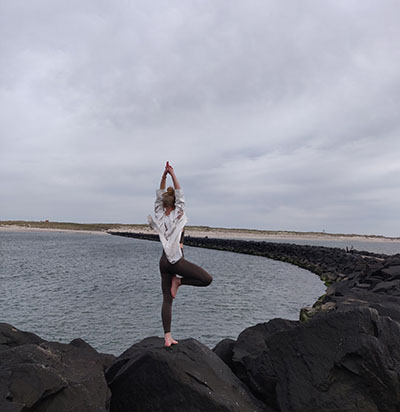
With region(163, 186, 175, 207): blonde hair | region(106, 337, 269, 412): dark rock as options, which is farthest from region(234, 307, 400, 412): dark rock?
region(163, 186, 175, 207): blonde hair

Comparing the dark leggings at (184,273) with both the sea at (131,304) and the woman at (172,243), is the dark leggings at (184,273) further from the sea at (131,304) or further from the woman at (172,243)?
the sea at (131,304)

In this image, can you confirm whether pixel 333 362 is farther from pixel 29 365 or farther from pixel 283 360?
pixel 29 365

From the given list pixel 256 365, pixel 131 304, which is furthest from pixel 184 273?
pixel 131 304

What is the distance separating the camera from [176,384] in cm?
489

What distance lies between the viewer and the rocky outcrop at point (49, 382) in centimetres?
421

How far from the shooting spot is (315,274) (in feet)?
93.9

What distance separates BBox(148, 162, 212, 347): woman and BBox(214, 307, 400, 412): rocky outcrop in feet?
4.84

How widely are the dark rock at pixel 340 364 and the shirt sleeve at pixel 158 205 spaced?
2.39 m

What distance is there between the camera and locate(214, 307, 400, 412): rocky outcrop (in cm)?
477

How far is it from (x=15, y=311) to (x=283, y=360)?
12684mm

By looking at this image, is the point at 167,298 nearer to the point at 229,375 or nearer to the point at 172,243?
the point at 172,243

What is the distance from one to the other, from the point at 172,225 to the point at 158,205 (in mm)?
427

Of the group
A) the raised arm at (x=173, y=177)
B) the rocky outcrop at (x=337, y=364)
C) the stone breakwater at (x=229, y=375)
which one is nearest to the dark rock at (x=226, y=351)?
the stone breakwater at (x=229, y=375)

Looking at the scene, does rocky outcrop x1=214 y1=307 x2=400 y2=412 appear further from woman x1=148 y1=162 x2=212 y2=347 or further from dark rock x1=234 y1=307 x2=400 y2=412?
woman x1=148 y1=162 x2=212 y2=347
